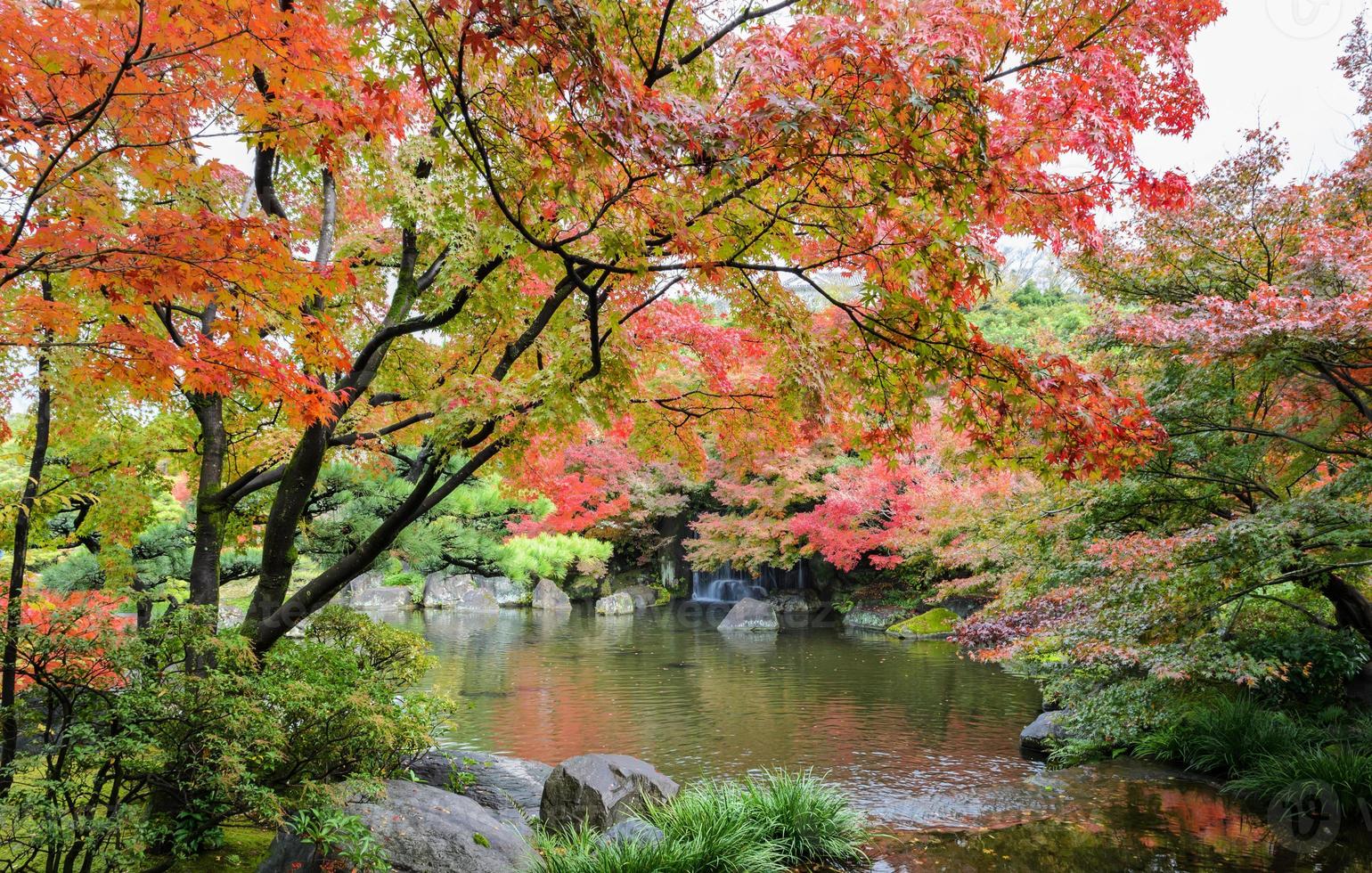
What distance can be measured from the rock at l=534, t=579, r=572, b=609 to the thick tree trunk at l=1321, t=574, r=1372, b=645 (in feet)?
66.0

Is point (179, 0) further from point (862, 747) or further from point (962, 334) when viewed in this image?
point (862, 747)

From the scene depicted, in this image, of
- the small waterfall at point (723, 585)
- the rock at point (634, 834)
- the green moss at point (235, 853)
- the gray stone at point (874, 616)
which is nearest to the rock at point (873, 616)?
the gray stone at point (874, 616)

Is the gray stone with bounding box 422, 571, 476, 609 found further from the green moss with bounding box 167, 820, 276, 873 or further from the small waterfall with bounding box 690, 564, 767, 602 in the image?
the green moss with bounding box 167, 820, 276, 873

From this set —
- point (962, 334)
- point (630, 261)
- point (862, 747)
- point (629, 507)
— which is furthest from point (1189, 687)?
point (629, 507)

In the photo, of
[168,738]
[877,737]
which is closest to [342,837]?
[168,738]

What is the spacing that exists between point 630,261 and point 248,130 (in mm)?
2378

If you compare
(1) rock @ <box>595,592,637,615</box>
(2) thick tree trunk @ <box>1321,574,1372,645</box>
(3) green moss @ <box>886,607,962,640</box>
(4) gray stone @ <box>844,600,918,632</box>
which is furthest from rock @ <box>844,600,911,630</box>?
(2) thick tree trunk @ <box>1321,574,1372,645</box>

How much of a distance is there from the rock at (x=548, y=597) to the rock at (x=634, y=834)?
19394 mm

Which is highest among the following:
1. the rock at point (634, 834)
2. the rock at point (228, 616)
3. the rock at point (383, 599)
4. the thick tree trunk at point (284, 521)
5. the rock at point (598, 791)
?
the thick tree trunk at point (284, 521)

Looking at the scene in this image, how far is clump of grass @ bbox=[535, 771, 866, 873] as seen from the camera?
4.04 meters

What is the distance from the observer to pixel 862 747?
8492mm

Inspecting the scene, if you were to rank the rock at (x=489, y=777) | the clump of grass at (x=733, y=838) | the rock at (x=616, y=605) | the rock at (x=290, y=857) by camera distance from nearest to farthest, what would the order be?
the rock at (x=290, y=857) → the clump of grass at (x=733, y=838) → the rock at (x=489, y=777) → the rock at (x=616, y=605)

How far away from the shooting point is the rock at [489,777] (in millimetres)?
5996

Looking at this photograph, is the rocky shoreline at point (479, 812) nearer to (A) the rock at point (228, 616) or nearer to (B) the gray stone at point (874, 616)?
(A) the rock at point (228, 616)
